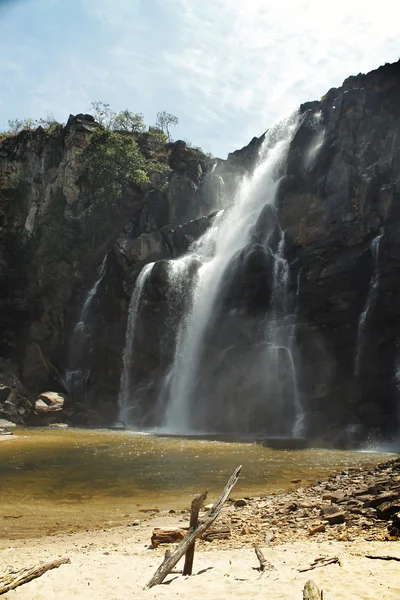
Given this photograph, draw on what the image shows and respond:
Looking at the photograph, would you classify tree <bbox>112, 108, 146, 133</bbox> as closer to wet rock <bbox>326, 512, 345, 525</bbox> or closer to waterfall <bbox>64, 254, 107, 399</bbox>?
waterfall <bbox>64, 254, 107, 399</bbox>

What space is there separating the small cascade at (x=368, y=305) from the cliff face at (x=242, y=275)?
0.09 metres

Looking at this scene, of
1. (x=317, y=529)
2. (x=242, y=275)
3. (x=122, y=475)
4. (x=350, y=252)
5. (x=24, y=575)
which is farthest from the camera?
(x=242, y=275)

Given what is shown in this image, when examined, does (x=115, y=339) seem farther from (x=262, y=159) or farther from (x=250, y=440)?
(x=262, y=159)

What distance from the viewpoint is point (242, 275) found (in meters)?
37.2

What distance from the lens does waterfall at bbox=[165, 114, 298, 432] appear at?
116ft

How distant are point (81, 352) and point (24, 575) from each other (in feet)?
124

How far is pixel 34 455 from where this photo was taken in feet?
64.6

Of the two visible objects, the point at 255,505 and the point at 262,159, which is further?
the point at 262,159

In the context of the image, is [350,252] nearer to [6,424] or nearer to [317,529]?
[6,424]

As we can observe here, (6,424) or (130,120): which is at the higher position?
(130,120)

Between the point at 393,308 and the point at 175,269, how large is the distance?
18071 millimetres

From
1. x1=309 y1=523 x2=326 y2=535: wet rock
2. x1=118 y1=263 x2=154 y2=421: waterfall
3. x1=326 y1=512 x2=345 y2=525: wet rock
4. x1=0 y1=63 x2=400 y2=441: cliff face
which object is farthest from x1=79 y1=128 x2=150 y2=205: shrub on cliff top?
x1=309 y1=523 x2=326 y2=535: wet rock

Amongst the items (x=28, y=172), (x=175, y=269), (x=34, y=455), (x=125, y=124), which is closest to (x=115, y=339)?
(x=175, y=269)

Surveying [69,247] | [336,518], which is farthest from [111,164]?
[336,518]
